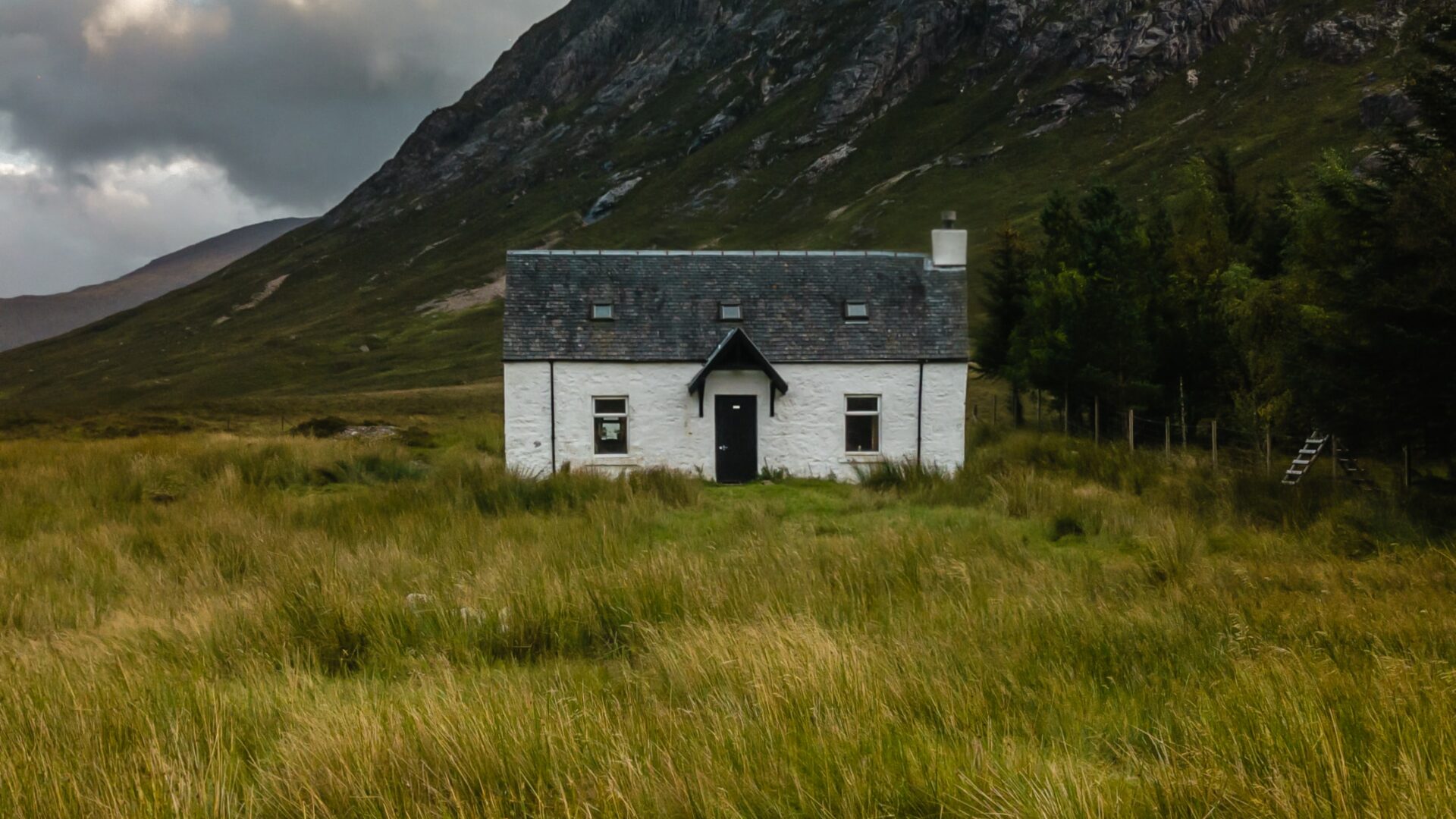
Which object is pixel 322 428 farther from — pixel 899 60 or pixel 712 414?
pixel 899 60

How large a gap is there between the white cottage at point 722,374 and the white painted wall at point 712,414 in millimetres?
29

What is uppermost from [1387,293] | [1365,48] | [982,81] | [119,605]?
[982,81]

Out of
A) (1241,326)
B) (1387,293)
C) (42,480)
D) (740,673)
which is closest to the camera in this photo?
(740,673)

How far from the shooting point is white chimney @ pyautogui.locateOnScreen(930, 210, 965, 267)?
890 inches

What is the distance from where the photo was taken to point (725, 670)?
400 centimetres

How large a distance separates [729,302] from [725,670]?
18601 millimetres

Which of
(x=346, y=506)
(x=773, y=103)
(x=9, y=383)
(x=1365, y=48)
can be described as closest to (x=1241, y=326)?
(x=346, y=506)

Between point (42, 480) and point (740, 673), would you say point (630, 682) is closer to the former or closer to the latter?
point (740, 673)

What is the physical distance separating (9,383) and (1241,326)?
133 meters

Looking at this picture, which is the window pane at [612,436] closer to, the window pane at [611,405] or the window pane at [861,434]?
the window pane at [611,405]

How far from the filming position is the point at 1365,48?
358 ft

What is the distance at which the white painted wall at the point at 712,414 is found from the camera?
67.5 ft

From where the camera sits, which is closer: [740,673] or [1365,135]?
[740,673]

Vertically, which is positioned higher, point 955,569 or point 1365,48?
point 1365,48
